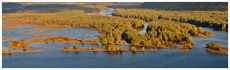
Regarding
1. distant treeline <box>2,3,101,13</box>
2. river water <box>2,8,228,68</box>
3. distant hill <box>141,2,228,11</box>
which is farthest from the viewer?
distant treeline <box>2,3,101,13</box>

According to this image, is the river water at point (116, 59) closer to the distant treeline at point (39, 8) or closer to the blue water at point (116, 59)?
the blue water at point (116, 59)

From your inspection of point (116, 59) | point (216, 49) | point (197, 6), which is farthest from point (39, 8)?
point (216, 49)

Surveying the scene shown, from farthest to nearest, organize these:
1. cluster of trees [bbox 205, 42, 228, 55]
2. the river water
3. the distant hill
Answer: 1. the distant hill
2. cluster of trees [bbox 205, 42, 228, 55]
3. the river water

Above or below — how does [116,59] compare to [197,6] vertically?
below

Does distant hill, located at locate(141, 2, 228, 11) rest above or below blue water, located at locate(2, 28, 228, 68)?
above

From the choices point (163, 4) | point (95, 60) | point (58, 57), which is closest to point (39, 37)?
point (58, 57)

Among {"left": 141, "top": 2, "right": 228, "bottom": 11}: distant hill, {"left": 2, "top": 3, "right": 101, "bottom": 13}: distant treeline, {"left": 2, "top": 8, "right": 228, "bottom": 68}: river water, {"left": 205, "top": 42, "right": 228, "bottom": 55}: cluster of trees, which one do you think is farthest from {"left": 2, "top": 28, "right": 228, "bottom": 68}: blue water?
{"left": 2, "top": 3, "right": 101, "bottom": 13}: distant treeline

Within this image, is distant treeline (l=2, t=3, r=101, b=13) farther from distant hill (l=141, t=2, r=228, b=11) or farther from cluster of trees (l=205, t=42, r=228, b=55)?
cluster of trees (l=205, t=42, r=228, b=55)

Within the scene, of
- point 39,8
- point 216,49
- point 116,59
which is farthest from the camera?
point 39,8

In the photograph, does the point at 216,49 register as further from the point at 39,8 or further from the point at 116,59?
the point at 39,8

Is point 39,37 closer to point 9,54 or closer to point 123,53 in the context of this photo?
point 9,54

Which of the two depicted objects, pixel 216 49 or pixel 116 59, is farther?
pixel 216 49
